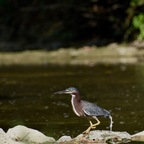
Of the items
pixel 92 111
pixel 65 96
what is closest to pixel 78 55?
pixel 65 96

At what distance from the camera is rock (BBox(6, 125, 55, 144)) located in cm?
968

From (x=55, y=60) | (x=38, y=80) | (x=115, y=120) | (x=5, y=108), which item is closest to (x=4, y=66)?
(x=55, y=60)

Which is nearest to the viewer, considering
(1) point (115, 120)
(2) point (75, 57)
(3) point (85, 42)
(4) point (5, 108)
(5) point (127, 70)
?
(1) point (115, 120)

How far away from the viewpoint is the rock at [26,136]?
9.68m

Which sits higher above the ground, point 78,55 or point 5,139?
point 5,139

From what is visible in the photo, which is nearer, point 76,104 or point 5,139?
point 5,139

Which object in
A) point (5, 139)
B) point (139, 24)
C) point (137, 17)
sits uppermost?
point (5, 139)

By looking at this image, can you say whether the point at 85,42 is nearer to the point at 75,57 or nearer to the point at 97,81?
the point at 75,57

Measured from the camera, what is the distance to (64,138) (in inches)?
383

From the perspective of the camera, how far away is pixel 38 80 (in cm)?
1873

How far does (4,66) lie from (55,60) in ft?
6.59

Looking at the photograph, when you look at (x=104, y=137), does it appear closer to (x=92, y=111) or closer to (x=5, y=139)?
(x=92, y=111)

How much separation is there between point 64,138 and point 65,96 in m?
6.49

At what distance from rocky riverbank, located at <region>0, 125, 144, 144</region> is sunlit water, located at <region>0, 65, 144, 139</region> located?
0.94 metres
